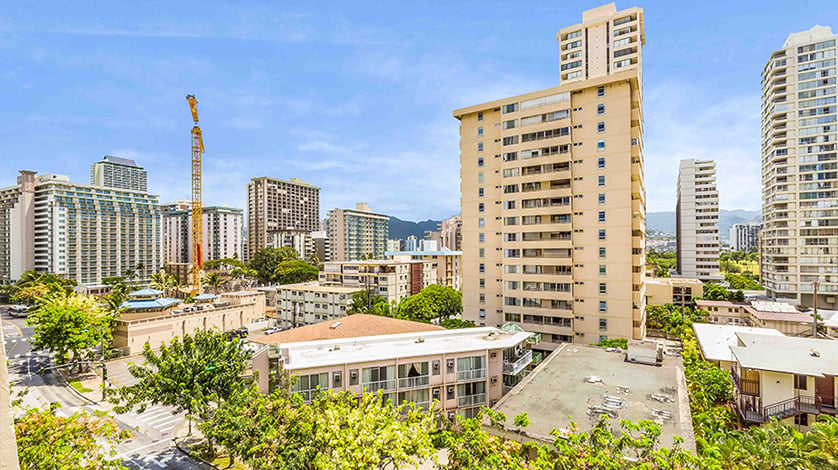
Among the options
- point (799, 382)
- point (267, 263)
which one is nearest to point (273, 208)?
point (267, 263)

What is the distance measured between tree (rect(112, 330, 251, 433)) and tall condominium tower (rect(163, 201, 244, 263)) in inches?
5637

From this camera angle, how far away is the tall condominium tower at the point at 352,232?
15812 centimetres

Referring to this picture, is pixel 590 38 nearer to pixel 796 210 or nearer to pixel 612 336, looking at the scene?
pixel 796 210

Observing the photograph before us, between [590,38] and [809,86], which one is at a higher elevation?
[590,38]

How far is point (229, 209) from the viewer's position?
528 ft

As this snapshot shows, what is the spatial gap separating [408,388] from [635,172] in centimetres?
3672

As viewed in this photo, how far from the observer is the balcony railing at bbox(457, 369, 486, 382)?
90.0 ft

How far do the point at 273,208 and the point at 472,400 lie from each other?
15891 cm

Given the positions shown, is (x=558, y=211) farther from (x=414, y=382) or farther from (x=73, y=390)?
(x=73, y=390)

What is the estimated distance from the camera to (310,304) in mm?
70562

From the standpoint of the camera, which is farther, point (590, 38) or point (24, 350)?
point (590, 38)

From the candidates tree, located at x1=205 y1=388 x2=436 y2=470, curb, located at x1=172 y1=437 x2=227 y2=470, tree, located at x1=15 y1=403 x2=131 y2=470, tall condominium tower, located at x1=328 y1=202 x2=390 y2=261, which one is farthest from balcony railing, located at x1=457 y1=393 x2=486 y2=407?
tall condominium tower, located at x1=328 y1=202 x2=390 y2=261

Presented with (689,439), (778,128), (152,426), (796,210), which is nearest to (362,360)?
(689,439)

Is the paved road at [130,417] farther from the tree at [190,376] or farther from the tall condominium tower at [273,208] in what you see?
the tall condominium tower at [273,208]
